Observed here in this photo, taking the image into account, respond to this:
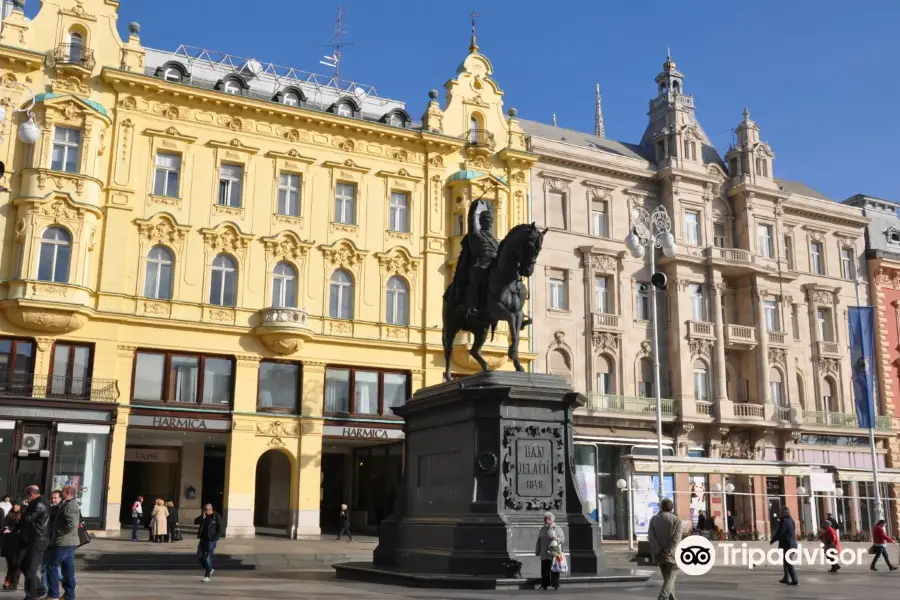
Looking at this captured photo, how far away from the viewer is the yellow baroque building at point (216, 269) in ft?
108

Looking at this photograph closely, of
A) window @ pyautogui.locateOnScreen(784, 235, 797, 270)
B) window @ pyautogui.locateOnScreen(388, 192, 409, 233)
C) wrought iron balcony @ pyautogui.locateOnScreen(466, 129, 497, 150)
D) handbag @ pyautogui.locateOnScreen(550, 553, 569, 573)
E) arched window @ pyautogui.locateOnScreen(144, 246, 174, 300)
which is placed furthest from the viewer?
window @ pyautogui.locateOnScreen(784, 235, 797, 270)

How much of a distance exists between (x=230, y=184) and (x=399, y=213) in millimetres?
7699

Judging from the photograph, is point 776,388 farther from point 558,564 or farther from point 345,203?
point 558,564

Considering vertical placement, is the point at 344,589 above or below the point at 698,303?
below

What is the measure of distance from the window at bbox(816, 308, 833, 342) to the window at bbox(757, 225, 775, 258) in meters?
4.68

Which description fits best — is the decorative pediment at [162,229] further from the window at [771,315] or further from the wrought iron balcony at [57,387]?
the window at [771,315]

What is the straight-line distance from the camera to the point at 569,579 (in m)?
15.8

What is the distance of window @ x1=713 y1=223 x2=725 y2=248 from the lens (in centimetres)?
4900

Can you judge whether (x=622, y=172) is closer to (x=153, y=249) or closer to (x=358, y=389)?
(x=358, y=389)

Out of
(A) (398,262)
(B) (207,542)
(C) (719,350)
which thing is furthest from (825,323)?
(B) (207,542)

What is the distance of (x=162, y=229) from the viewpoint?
3578 centimetres

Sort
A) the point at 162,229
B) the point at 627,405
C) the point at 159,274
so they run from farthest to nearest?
the point at 627,405
the point at 162,229
the point at 159,274

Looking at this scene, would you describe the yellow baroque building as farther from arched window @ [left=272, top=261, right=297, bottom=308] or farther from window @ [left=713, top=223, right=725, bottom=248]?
window @ [left=713, top=223, right=725, bottom=248]

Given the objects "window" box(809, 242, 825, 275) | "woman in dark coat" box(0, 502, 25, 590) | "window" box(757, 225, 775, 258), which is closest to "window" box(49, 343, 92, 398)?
"woman in dark coat" box(0, 502, 25, 590)
